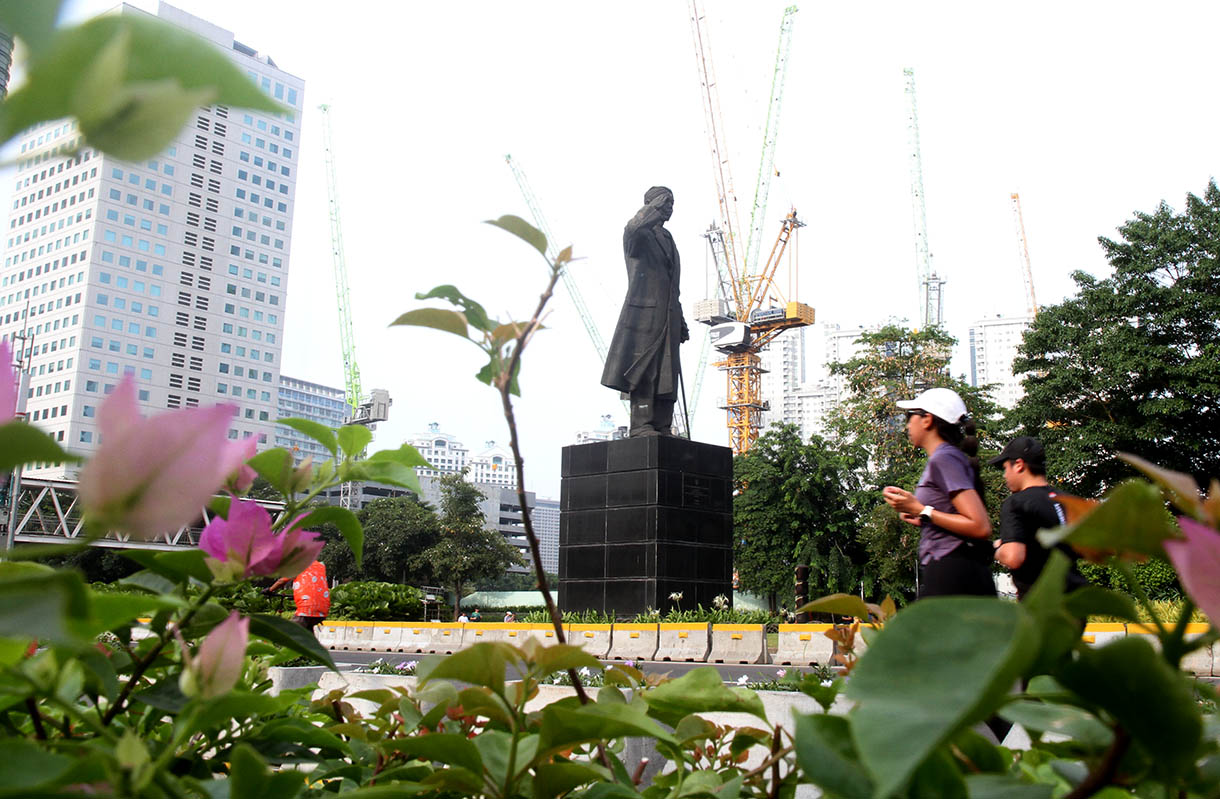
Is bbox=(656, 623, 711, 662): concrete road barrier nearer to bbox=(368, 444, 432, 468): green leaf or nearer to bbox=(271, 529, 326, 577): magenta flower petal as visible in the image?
bbox=(368, 444, 432, 468): green leaf

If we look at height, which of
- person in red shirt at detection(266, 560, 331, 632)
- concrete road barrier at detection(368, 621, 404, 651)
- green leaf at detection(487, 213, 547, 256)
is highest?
green leaf at detection(487, 213, 547, 256)

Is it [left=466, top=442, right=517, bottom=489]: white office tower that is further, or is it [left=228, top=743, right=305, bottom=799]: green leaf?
[left=466, top=442, right=517, bottom=489]: white office tower

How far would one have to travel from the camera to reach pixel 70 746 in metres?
0.46

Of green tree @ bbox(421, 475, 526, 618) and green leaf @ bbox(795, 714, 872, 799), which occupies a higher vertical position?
green tree @ bbox(421, 475, 526, 618)

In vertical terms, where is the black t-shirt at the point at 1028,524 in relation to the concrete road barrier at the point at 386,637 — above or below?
above

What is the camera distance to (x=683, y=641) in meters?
11.4

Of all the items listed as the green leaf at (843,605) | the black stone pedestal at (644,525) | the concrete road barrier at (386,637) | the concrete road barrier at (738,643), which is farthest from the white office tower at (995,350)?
the green leaf at (843,605)

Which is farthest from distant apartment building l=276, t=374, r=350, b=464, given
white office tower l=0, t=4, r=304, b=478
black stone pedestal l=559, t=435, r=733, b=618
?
A: black stone pedestal l=559, t=435, r=733, b=618

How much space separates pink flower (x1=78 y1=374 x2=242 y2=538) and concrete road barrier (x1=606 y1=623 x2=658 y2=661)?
11.4 metres

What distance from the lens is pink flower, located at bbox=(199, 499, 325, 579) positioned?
65cm

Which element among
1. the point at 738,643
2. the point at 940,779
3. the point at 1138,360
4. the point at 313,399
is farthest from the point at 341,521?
the point at 313,399

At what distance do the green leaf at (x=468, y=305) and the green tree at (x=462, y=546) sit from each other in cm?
4426

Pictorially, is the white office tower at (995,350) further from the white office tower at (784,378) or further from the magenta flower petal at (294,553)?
the magenta flower petal at (294,553)

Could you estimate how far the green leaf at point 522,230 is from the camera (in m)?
0.70
